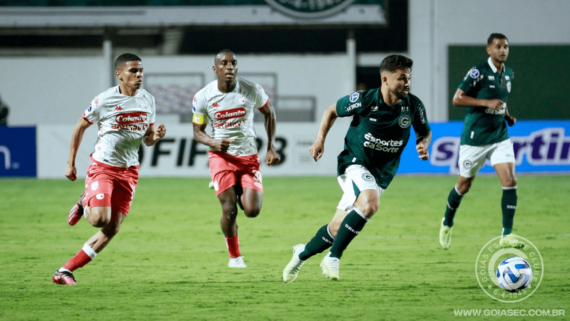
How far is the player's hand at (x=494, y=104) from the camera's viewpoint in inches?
294

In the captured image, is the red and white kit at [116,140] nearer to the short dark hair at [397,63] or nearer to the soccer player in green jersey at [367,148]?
the soccer player in green jersey at [367,148]

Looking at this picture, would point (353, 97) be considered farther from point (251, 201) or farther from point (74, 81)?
point (74, 81)

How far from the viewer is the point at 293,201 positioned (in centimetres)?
1215

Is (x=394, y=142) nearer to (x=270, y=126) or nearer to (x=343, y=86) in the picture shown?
(x=270, y=126)

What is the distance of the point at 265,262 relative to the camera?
22.5 feet

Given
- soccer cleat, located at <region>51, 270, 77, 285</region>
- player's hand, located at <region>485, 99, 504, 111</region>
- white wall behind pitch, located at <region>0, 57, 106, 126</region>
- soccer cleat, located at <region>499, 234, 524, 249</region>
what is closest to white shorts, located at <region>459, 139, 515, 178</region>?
player's hand, located at <region>485, 99, 504, 111</region>

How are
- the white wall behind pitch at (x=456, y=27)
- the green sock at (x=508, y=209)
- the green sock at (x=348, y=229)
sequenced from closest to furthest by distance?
1. the green sock at (x=348, y=229)
2. the green sock at (x=508, y=209)
3. the white wall behind pitch at (x=456, y=27)

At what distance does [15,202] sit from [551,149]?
11.7m

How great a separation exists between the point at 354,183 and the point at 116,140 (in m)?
2.15

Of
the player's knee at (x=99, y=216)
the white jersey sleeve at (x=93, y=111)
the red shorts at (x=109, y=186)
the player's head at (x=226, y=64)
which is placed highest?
the player's head at (x=226, y=64)

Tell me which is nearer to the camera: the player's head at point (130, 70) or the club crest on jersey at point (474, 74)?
the player's head at point (130, 70)

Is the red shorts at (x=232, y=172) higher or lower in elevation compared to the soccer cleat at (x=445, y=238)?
higher

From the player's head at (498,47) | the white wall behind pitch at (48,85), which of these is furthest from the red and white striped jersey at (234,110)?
the white wall behind pitch at (48,85)

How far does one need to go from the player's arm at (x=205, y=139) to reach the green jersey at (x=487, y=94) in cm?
289
